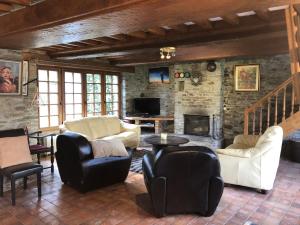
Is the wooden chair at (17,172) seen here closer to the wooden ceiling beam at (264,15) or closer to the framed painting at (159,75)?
the wooden ceiling beam at (264,15)

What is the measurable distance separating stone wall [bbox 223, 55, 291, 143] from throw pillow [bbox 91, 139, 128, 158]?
14.4ft

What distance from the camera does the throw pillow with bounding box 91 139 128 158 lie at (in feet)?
12.4

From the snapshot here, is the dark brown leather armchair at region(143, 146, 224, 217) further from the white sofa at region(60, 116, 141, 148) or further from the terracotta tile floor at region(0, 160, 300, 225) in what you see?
the white sofa at region(60, 116, 141, 148)

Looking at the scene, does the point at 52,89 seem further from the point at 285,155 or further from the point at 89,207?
the point at 285,155

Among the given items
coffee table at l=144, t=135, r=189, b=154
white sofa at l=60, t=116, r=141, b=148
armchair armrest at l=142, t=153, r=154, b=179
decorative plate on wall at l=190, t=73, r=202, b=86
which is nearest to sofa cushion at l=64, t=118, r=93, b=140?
white sofa at l=60, t=116, r=141, b=148

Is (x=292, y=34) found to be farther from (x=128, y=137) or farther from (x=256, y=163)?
(x=128, y=137)

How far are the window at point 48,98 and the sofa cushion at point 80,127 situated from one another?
0.95 m

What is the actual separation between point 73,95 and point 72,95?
4cm

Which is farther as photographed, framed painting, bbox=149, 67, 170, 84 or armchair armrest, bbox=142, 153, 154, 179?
framed painting, bbox=149, 67, 170, 84

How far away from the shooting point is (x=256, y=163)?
3.67 meters

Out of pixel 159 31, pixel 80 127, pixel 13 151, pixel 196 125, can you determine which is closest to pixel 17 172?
pixel 13 151

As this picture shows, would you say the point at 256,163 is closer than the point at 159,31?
Yes

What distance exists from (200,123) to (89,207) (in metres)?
5.10

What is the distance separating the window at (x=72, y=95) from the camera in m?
6.80
